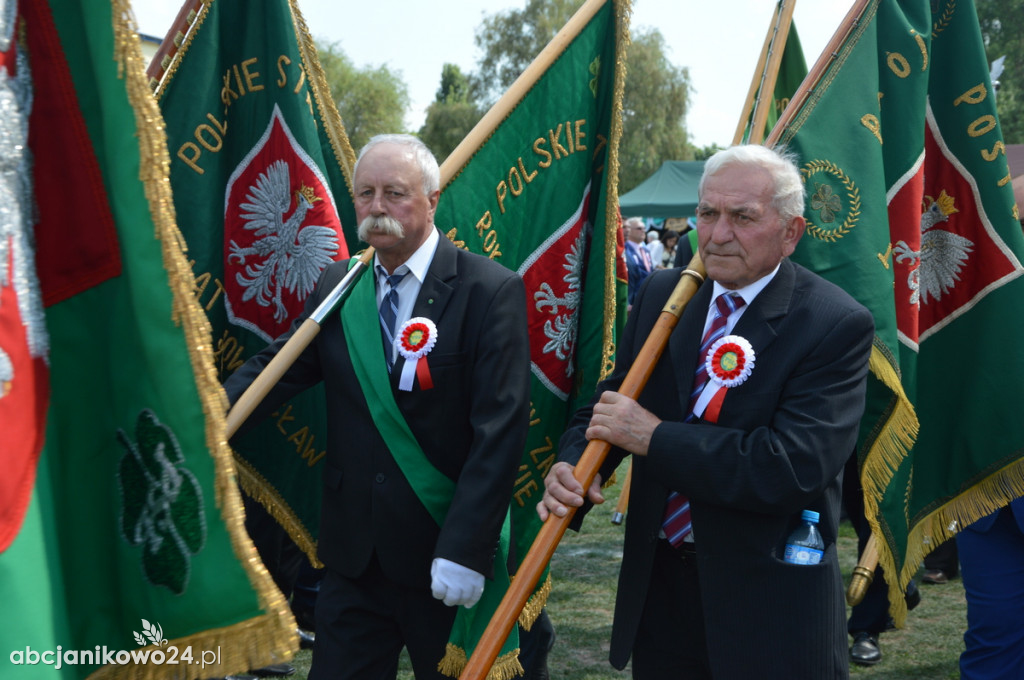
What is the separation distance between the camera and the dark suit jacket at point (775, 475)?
7.55ft

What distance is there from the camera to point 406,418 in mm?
2756

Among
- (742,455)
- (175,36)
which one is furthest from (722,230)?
(175,36)

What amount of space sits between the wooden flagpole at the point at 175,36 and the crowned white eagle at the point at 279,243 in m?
0.51

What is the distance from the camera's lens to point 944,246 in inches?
152

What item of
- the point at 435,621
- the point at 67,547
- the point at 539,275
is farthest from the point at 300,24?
the point at 67,547

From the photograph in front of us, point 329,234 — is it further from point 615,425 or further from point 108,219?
point 108,219

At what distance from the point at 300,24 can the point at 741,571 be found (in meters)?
2.69

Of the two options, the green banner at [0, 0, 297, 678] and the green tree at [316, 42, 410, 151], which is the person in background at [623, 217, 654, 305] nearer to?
the green banner at [0, 0, 297, 678]

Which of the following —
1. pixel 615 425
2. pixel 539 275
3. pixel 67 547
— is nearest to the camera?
pixel 67 547

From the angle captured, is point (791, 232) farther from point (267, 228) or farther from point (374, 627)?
point (267, 228)

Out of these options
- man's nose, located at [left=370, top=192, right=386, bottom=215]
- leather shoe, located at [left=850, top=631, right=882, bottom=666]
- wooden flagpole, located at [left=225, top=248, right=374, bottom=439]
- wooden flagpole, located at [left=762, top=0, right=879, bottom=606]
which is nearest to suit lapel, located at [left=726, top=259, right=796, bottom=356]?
wooden flagpole, located at [left=762, top=0, right=879, bottom=606]

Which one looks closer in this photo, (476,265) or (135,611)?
(135,611)

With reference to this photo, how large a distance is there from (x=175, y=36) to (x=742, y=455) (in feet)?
8.47

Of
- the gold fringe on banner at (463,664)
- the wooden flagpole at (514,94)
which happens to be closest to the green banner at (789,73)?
the wooden flagpole at (514,94)
